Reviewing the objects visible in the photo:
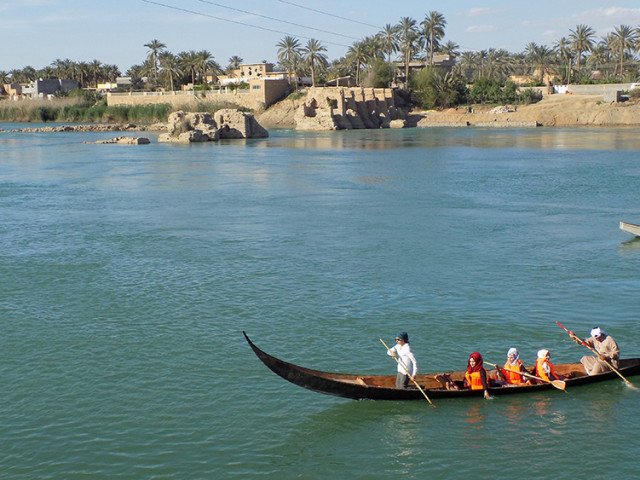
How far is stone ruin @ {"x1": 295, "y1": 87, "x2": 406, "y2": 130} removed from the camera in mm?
108438

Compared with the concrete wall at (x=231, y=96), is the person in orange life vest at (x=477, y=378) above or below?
below

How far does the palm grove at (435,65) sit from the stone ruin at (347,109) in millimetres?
8601

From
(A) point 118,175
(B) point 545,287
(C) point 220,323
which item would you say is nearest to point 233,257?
(C) point 220,323

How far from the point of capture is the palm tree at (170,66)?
137 metres

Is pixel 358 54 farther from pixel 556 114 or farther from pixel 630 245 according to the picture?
pixel 630 245

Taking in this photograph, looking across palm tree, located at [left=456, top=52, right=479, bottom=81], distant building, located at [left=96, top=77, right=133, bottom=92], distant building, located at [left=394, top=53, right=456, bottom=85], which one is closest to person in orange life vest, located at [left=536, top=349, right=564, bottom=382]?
distant building, located at [left=394, top=53, right=456, bottom=85]

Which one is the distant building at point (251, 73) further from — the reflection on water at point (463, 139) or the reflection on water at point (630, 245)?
the reflection on water at point (630, 245)

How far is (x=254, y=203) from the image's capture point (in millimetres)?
41219

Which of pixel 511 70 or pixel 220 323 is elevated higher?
pixel 511 70

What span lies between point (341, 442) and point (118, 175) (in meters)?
44.4

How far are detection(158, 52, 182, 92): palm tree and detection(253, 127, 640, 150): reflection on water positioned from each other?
3923 cm

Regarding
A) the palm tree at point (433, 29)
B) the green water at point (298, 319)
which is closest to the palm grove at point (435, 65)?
the palm tree at point (433, 29)

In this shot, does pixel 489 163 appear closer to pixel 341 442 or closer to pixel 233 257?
pixel 233 257

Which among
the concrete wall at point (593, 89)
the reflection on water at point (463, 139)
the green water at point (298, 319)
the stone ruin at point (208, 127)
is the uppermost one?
the concrete wall at point (593, 89)
